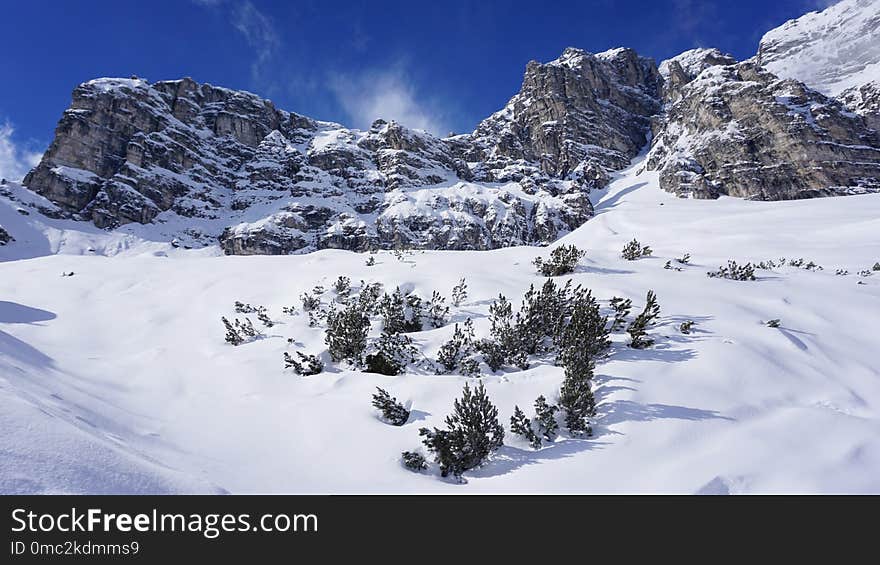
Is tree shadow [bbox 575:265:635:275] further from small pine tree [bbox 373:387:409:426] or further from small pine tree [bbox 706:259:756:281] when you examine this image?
small pine tree [bbox 373:387:409:426]

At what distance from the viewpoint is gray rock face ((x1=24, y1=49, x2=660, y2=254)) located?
213ft

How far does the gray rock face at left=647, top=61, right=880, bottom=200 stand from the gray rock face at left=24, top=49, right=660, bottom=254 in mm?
18816

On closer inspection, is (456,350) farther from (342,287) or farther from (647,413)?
(342,287)

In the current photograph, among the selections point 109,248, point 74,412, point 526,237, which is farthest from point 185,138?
point 74,412

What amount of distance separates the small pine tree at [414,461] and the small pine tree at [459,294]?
3.76 m

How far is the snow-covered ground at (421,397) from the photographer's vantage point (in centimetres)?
275

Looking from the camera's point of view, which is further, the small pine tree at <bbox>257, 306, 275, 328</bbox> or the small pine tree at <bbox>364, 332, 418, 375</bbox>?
the small pine tree at <bbox>257, 306, 275, 328</bbox>

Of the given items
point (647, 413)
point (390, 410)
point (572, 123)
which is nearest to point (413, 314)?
point (390, 410)

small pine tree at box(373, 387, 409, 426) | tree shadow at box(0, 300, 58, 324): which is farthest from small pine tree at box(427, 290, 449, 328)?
tree shadow at box(0, 300, 58, 324)

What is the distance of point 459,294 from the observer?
7242mm
